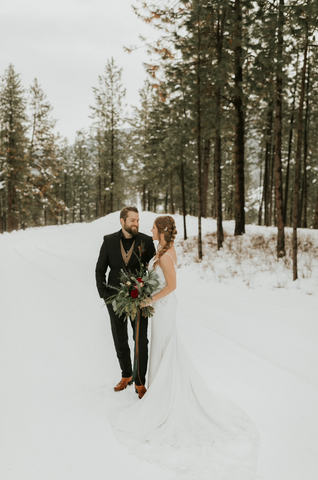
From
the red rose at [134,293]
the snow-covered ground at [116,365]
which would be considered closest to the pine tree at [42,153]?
the snow-covered ground at [116,365]

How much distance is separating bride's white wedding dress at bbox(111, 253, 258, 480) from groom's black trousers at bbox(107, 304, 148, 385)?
1.20 ft

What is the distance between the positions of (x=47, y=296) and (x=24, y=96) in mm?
33133

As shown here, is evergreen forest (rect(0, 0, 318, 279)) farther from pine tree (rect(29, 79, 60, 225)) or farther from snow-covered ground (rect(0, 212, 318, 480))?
snow-covered ground (rect(0, 212, 318, 480))

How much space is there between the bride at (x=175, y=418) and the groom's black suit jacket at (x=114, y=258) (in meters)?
0.40

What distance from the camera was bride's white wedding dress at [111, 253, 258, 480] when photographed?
315 cm

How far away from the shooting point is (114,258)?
438 centimetres

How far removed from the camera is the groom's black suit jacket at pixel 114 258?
4344mm

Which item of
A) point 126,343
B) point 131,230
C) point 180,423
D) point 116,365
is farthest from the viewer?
point 116,365

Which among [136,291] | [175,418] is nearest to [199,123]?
[136,291]

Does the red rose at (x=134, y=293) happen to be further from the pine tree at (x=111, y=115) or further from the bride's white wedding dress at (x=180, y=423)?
the pine tree at (x=111, y=115)

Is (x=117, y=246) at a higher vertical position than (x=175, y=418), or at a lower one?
higher

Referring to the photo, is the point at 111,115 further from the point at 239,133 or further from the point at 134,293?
the point at 134,293

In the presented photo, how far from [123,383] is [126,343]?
56 centimetres

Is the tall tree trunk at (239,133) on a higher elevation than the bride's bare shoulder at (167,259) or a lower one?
higher
